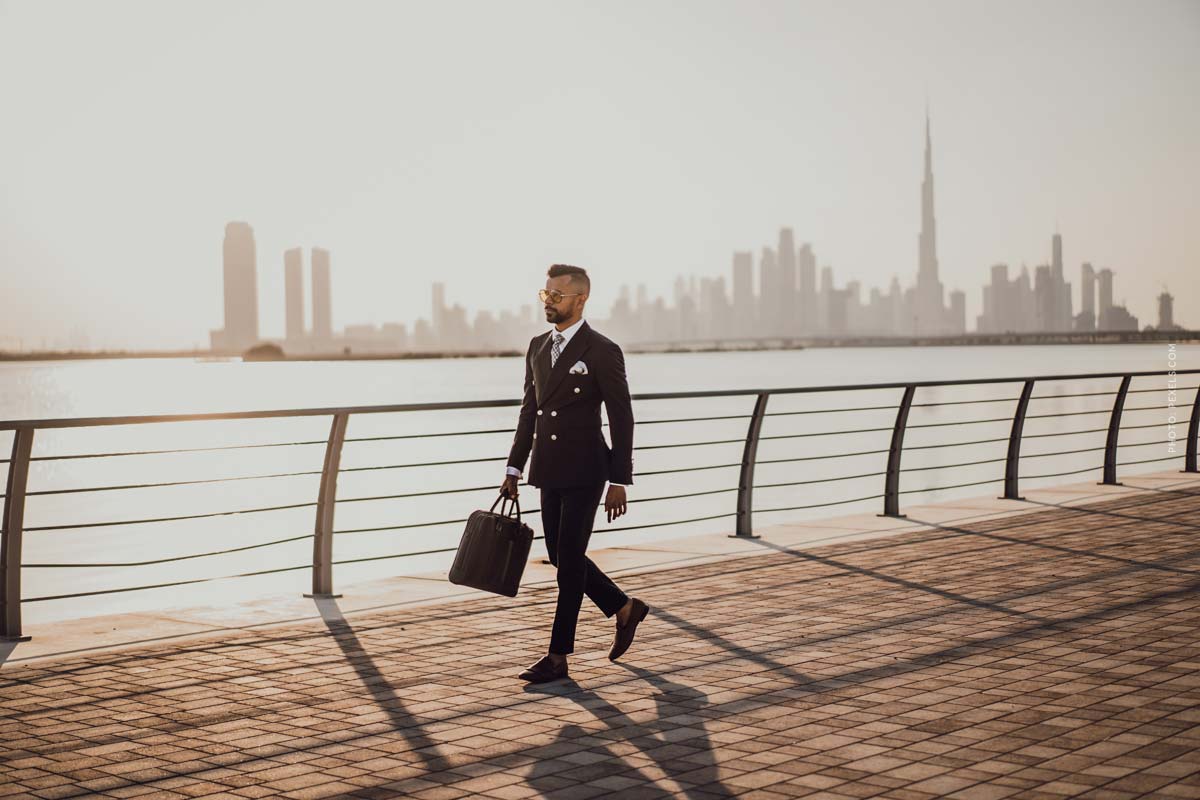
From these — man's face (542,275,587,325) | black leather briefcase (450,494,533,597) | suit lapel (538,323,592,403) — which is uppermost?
man's face (542,275,587,325)

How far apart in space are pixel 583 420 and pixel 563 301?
585 millimetres

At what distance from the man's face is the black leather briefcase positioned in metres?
0.95

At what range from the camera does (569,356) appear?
7.02 meters

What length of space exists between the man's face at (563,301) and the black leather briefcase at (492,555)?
0.95 m

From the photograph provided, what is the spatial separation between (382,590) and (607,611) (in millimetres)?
2701

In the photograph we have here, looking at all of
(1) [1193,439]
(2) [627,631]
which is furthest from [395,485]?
(2) [627,631]

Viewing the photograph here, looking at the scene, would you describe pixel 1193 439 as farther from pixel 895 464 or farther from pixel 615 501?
pixel 615 501

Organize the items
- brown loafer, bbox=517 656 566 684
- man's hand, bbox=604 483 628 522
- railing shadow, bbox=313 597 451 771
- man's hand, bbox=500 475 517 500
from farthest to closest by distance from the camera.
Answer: man's hand, bbox=500 475 517 500 < man's hand, bbox=604 483 628 522 < brown loafer, bbox=517 656 566 684 < railing shadow, bbox=313 597 451 771

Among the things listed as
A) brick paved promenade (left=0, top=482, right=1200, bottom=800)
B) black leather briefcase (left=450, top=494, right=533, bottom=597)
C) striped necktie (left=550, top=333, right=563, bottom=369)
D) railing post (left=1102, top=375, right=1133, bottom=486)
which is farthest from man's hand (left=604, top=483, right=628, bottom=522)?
railing post (left=1102, top=375, right=1133, bottom=486)

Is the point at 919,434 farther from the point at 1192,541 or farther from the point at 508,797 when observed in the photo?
the point at 508,797

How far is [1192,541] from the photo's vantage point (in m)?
11.5

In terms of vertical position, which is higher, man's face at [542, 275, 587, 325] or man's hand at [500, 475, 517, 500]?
man's face at [542, 275, 587, 325]

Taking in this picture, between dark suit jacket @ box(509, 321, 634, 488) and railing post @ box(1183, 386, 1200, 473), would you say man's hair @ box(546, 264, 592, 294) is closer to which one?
dark suit jacket @ box(509, 321, 634, 488)

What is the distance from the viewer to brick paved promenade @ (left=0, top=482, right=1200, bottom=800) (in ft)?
16.9
